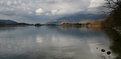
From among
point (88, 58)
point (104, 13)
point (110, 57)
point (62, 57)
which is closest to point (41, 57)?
point (62, 57)

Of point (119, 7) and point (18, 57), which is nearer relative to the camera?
point (18, 57)

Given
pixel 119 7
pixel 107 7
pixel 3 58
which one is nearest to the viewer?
pixel 3 58

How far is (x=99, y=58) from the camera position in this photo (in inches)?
632

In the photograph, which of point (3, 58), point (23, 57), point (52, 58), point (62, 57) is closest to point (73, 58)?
point (62, 57)

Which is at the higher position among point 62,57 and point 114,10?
point 114,10

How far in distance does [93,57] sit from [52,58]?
4.83m

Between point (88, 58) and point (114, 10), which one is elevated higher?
point (114, 10)

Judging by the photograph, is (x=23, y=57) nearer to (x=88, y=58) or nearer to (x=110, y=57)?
(x=88, y=58)

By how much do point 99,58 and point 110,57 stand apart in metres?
1.25

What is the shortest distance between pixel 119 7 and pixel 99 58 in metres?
11.0

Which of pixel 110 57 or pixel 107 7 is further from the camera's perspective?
pixel 107 7

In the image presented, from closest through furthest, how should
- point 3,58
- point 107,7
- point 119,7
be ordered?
1. point 3,58
2. point 119,7
3. point 107,7

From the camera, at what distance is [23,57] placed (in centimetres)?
1667

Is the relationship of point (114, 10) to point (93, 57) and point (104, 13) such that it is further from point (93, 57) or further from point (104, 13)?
point (93, 57)
